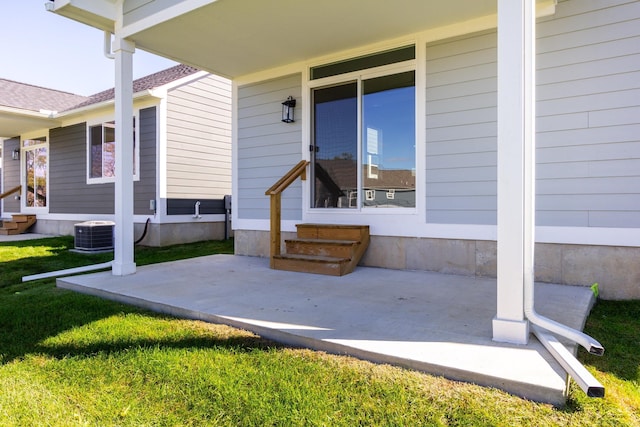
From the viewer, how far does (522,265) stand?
210cm

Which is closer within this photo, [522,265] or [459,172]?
[522,265]

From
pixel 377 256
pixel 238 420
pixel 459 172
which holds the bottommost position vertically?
pixel 238 420

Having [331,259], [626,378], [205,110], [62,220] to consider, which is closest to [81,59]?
[62,220]

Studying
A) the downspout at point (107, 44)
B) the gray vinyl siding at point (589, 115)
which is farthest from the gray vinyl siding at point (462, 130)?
the downspout at point (107, 44)

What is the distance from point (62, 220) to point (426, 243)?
29.3ft

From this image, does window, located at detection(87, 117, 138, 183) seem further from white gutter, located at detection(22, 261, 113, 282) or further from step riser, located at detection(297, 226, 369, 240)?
step riser, located at detection(297, 226, 369, 240)

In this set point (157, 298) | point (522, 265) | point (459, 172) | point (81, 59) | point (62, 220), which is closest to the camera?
point (522, 265)

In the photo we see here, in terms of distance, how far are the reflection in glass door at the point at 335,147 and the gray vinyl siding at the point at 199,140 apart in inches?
145

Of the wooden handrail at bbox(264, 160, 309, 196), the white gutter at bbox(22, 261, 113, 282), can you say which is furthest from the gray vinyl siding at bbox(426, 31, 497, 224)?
the white gutter at bbox(22, 261, 113, 282)

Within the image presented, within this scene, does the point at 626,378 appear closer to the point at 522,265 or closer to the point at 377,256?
the point at 522,265

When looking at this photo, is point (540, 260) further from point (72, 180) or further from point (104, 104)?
point (72, 180)

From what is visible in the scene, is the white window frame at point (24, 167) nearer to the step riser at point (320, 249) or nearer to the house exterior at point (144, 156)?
the house exterior at point (144, 156)

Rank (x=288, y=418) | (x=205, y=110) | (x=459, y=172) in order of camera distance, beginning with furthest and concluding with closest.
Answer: (x=205, y=110) < (x=459, y=172) < (x=288, y=418)

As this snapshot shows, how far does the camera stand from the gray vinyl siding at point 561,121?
335 centimetres
